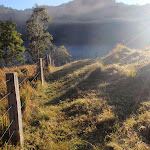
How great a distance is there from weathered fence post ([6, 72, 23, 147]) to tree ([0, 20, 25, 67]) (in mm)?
31368

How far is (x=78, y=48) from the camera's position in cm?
19425

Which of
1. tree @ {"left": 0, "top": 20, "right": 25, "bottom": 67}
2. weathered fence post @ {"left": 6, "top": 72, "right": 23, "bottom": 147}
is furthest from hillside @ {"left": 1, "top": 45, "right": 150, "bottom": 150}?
tree @ {"left": 0, "top": 20, "right": 25, "bottom": 67}

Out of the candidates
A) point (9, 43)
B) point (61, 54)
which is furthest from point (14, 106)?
point (61, 54)

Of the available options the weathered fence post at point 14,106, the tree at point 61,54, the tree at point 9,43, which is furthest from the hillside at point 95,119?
the tree at point 61,54

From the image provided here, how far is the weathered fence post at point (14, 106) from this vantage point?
2361 millimetres

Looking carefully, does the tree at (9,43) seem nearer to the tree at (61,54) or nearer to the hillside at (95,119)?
the tree at (61,54)

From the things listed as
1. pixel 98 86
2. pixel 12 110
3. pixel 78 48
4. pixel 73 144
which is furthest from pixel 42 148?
pixel 78 48

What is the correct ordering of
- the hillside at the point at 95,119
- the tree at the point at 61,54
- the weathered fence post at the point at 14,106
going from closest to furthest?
1. the weathered fence post at the point at 14,106
2. the hillside at the point at 95,119
3. the tree at the point at 61,54

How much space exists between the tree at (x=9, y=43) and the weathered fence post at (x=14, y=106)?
31368 millimetres

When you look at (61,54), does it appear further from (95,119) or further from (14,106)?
(14,106)

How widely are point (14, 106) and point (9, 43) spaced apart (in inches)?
1306

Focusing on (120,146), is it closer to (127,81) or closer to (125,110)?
(125,110)

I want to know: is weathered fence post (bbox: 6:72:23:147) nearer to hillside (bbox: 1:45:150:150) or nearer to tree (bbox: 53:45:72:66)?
hillside (bbox: 1:45:150:150)

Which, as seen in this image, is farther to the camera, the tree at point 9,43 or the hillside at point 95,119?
the tree at point 9,43
